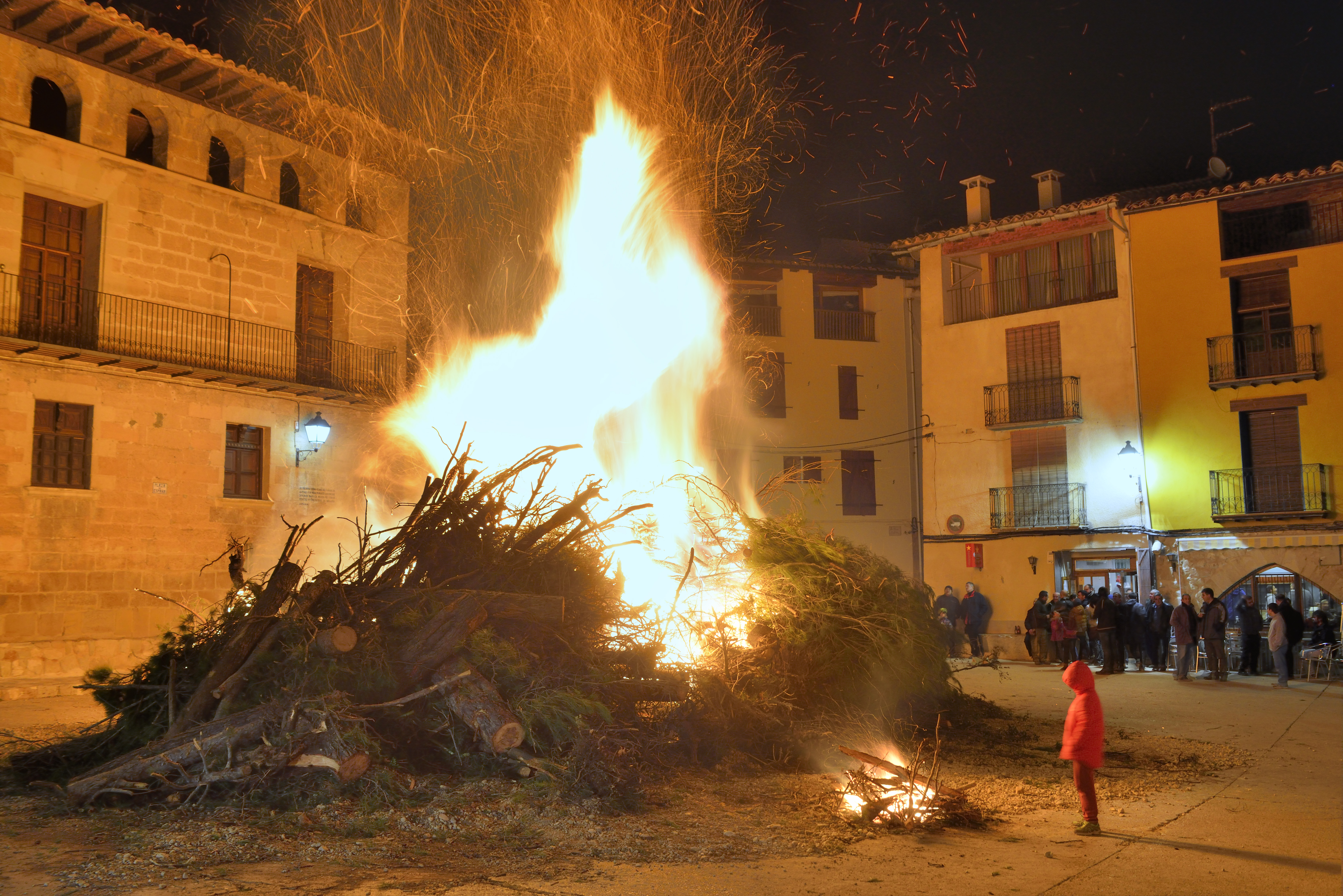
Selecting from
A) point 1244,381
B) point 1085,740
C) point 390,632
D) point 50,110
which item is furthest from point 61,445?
point 1244,381

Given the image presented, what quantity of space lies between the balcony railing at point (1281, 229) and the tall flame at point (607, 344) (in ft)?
57.0

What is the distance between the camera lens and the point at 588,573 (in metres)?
8.55

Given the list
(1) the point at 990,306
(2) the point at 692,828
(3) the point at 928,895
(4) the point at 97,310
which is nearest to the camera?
(3) the point at 928,895

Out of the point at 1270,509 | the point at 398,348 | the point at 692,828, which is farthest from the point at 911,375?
the point at 692,828

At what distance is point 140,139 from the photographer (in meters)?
18.5

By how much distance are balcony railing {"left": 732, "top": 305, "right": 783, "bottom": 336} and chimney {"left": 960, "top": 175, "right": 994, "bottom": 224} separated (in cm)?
637

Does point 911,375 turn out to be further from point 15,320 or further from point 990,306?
point 15,320

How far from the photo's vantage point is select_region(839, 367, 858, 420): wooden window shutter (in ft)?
108

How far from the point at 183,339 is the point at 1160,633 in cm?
1786

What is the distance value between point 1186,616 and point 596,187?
11383mm

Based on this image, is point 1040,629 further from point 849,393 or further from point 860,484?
point 849,393

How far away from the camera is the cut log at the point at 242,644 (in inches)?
266

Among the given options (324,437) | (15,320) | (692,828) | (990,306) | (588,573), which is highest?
(990,306)

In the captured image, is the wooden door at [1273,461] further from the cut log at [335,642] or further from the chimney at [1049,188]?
the cut log at [335,642]
